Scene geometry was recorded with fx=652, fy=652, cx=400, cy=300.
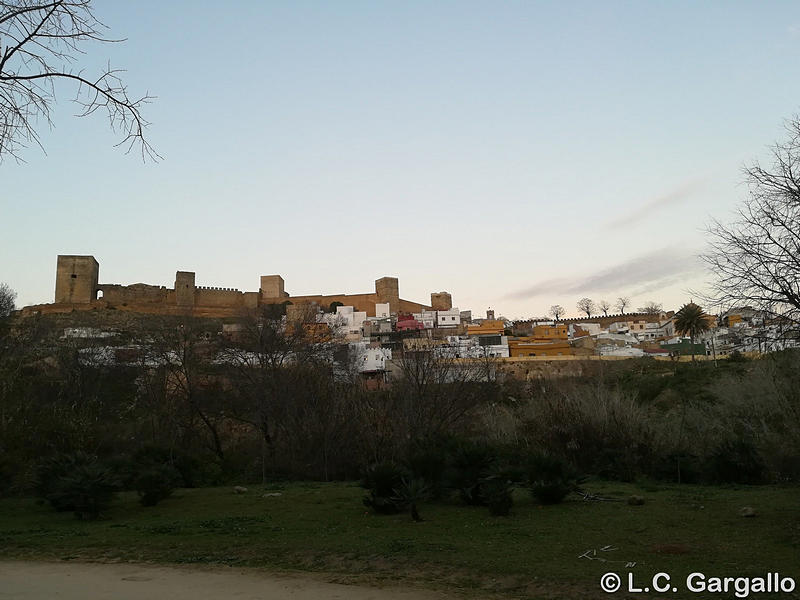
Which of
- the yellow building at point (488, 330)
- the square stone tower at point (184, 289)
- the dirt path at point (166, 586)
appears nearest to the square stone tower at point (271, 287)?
the square stone tower at point (184, 289)

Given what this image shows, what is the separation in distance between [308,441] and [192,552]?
992cm

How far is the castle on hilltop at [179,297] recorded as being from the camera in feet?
260

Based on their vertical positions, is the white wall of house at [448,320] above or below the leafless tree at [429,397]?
above

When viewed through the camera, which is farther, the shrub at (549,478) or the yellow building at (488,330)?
the yellow building at (488,330)

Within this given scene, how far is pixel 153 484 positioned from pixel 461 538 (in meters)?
6.77

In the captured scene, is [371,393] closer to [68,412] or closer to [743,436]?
[68,412]

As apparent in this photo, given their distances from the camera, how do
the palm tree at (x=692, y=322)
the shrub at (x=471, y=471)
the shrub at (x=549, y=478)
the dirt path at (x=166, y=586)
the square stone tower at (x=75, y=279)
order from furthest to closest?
1. the square stone tower at (x=75, y=279)
2. the palm tree at (x=692, y=322)
3. the shrub at (x=471, y=471)
4. the shrub at (x=549, y=478)
5. the dirt path at (x=166, y=586)

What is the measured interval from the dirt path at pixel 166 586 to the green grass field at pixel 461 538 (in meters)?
0.40

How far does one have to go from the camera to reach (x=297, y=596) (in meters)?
5.83

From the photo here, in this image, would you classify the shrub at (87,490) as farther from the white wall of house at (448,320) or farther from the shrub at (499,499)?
the white wall of house at (448,320)

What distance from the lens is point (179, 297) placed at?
8325 centimetres

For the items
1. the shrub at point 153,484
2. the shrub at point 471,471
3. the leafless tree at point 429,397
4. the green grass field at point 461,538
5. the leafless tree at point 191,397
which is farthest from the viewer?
the leafless tree at point 191,397

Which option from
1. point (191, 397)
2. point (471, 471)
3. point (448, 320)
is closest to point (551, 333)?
point (448, 320)

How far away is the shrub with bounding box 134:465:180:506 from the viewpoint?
1220 centimetres
